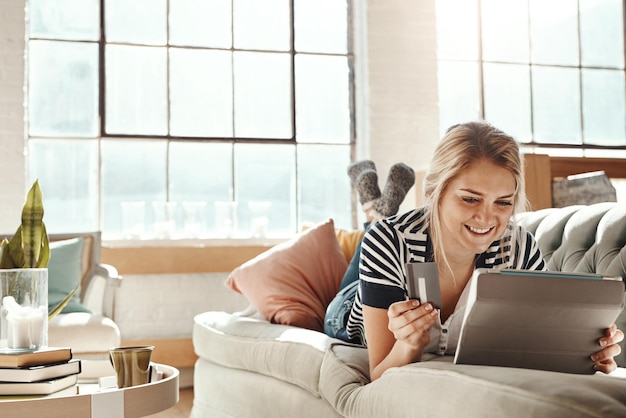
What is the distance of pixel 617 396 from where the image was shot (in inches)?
43.3

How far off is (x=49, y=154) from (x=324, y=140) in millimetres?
1770

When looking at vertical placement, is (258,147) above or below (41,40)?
below

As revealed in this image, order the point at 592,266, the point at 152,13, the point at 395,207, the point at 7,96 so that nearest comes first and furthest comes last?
the point at 592,266 → the point at 395,207 → the point at 7,96 → the point at 152,13

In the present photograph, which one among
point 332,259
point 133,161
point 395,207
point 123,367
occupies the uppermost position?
point 133,161

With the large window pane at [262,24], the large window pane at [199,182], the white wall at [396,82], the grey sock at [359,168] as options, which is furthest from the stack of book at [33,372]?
the large window pane at [262,24]

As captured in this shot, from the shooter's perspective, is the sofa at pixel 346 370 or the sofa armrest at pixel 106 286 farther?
the sofa armrest at pixel 106 286

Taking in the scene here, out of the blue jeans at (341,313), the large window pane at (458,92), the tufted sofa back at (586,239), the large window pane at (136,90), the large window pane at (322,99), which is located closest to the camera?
the tufted sofa back at (586,239)

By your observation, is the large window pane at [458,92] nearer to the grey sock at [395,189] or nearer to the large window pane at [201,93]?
the large window pane at [201,93]

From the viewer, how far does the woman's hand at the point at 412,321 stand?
60.7 inches

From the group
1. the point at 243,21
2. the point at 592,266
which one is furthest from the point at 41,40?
the point at 592,266

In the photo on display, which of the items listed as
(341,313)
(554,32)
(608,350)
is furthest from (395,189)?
(554,32)

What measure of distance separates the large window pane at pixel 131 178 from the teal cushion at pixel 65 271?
80cm

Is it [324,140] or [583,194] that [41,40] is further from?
[583,194]

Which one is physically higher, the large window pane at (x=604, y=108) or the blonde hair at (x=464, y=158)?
the large window pane at (x=604, y=108)
